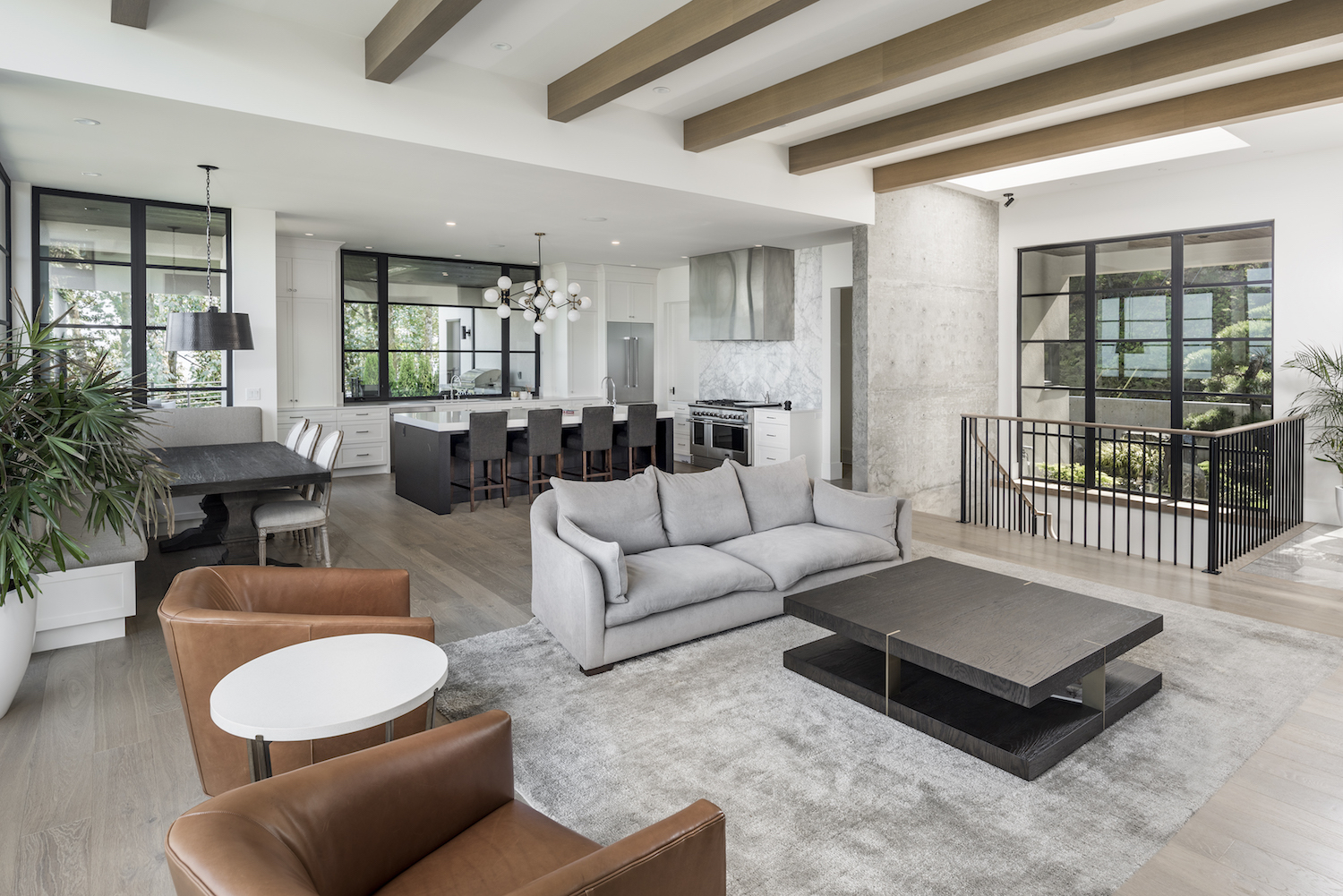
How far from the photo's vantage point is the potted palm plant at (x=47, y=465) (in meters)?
2.72

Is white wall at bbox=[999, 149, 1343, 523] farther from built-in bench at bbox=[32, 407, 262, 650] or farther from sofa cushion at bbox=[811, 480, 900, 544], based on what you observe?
built-in bench at bbox=[32, 407, 262, 650]

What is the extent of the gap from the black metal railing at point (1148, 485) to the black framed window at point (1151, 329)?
1.08 feet

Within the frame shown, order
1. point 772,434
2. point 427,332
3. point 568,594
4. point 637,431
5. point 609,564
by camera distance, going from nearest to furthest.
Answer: point 609,564 < point 568,594 < point 637,431 < point 772,434 < point 427,332

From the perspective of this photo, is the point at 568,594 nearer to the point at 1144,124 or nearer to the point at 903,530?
the point at 903,530

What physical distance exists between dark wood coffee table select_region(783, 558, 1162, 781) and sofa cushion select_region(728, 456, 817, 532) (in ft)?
3.66

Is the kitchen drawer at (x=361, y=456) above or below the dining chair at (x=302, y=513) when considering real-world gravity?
above

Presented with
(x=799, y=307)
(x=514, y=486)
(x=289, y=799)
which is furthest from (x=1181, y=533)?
(x=289, y=799)

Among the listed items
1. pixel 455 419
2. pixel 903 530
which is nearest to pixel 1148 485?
pixel 903 530

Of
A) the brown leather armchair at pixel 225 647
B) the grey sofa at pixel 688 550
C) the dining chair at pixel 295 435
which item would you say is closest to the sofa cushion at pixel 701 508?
the grey sofa at pixel 688 550

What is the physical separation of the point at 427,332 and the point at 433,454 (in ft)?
11.0

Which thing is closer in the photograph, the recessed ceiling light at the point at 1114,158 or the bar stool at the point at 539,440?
the recessed ceiling light at the point at 1114,158

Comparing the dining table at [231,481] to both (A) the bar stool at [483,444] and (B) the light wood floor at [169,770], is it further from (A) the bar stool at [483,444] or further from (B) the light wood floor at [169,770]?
(A) the bar stool at [483,444]

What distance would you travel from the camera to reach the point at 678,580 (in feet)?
11.6

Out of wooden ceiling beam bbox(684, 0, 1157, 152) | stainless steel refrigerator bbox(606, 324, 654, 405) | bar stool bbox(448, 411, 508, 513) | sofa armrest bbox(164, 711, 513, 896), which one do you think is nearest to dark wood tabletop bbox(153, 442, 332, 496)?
bar stool bbox(448, 411, 508, 513)
